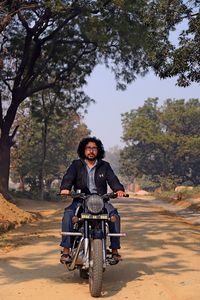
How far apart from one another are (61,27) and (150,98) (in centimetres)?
5244

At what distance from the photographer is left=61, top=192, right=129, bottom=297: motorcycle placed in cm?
514

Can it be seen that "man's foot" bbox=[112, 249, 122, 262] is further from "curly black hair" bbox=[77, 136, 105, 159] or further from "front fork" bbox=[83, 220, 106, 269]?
"curly black hair" bbox=[77, 136, 105, 159]

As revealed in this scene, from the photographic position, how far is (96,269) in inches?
201

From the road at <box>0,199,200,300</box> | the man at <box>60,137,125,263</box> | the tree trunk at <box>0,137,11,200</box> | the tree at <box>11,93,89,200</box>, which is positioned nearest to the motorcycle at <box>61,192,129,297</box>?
the man at <box>60,137,125,263</box>

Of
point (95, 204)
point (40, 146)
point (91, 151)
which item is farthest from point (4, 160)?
point (40, 146)

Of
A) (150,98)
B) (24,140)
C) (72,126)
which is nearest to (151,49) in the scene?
(24,140)

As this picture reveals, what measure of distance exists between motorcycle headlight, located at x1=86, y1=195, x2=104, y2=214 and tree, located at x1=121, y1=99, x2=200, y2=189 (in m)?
57.0

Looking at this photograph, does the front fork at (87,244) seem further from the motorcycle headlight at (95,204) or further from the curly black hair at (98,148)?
the curly black hair at (98,148)

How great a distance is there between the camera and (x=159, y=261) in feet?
24.0

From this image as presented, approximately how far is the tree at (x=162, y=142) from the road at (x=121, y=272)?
175ft

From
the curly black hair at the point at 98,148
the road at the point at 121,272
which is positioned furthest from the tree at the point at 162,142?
the curly black hair at the point at 98,148

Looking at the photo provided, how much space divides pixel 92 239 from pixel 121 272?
52.3 inches

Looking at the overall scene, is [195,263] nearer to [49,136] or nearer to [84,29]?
[84,29]

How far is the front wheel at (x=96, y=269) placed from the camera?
5109mm
